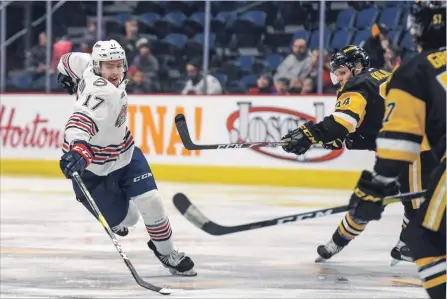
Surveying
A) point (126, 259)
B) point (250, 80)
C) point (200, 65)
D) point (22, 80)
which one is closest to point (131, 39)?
point (200, 65)

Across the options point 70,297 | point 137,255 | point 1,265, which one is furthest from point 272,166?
point 70,297

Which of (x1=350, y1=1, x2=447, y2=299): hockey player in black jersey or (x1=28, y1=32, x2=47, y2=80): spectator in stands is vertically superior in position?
(x1=350, y1=1, x2=447, y2=299): hockey player in black jersey

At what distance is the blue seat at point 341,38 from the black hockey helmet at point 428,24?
7324 mm

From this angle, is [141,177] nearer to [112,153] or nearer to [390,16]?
[112,153]

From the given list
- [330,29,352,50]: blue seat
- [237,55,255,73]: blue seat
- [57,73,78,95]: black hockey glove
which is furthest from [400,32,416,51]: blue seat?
[57,73,78,95]: black hockey glove

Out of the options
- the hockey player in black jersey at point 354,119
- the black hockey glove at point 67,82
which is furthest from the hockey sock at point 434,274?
the black hockey glove at point 67,82

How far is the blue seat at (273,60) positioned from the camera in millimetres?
10906

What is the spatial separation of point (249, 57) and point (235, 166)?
1.20 m

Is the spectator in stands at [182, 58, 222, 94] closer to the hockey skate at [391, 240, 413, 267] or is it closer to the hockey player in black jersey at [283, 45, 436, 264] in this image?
the hockey player in black jersey at [283, 45, 436, 264]

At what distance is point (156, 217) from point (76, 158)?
0.62 metres

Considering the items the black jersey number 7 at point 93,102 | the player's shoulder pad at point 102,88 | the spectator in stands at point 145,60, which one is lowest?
the spectator in stands at point 145,60

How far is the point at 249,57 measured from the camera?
11.1m

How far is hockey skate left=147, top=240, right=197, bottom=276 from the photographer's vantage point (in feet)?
17.7

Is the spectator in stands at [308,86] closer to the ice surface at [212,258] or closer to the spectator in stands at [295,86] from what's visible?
the spectator in stands at [295,86]
